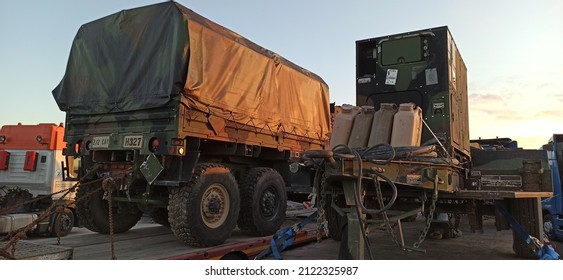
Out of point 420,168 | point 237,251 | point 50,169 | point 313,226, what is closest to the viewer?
point 420,168

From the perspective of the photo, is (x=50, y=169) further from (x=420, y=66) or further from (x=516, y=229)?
(x=516, y=229)

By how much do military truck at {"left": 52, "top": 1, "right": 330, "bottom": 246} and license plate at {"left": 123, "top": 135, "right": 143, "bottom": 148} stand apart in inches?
0.7

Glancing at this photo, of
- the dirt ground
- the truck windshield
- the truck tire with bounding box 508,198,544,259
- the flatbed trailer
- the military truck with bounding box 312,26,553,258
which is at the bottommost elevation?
the dirt ground

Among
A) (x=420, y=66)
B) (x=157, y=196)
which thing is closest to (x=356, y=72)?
(x=420, y=66)

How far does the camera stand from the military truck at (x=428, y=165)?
424cm

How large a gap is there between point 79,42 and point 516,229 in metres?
7.69

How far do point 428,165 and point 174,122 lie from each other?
3.47 metres

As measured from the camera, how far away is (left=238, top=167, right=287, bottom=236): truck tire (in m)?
7.13

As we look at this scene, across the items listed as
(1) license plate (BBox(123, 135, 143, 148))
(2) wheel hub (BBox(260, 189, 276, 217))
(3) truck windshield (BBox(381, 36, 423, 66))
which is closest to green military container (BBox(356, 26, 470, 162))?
(3) truck windshield (BBox(381, 36, 423, 66))

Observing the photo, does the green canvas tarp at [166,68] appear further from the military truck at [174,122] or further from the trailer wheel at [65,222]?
the trailer wheel at [65,222]

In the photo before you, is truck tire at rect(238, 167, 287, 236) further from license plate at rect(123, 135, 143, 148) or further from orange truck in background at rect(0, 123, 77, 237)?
orange truck in background at rect(0, 123, 77, 237)

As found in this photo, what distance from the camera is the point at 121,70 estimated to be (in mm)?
6590

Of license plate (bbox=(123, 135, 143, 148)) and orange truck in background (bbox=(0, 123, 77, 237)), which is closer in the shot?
license plate (bbox=(123, 135, 143, 148))

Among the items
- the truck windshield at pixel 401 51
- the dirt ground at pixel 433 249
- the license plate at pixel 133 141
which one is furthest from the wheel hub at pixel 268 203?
the truck windshield at pixel 401 51
